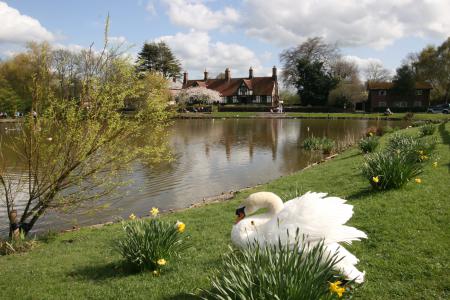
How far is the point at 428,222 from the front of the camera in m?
7.23

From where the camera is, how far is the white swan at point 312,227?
4.64 meters

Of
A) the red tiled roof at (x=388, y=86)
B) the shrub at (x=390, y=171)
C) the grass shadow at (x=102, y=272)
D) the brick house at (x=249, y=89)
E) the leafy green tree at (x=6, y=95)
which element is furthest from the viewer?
the brick house at (x=249, y=89)

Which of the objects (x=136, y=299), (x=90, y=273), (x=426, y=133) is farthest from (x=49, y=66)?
(x=426, y=133)

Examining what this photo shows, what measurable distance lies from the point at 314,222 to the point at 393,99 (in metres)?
78.0

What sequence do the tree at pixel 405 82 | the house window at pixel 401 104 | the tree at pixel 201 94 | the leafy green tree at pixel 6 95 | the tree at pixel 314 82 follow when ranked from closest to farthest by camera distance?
the leafy green tree at pixel 6 95
the tree at pixel 405 82
the house window at pixel 401 104
the tree at pixel 314 82
the tree at pixel 201 94

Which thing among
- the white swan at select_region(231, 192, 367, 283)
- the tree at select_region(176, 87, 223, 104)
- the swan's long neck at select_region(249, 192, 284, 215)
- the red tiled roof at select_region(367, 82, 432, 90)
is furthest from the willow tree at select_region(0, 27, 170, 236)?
the tree at select_region(176, 87, 223, 104)

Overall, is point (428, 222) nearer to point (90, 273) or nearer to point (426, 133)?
point (90, 273)

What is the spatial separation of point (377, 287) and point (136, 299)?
3175 mm

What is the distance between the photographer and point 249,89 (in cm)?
9262

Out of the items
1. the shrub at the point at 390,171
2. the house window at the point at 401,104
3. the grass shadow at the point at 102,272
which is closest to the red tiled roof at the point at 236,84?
the house window at the point at 401,104

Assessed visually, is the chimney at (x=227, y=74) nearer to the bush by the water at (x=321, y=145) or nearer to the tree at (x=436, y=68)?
the tree at (x=436, y=68)

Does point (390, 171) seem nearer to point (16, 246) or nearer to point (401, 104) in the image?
point (16, 246)

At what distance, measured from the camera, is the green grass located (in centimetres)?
532

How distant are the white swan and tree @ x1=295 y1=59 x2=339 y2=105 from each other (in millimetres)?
75667
